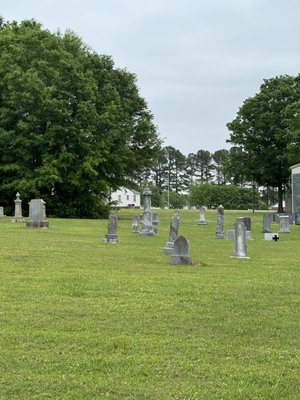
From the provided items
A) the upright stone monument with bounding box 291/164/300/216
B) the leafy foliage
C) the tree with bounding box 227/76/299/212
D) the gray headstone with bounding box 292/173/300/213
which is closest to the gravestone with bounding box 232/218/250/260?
the upright stone monument with bounding box 291/164/300/216

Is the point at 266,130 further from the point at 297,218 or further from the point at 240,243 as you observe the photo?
the point at 240,243

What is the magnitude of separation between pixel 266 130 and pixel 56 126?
95.3ft

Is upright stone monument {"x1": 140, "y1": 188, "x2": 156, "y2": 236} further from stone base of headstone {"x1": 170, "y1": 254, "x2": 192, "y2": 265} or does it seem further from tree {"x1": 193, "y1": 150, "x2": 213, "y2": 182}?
tree {"x1": 193, "y1": 150, "x2": 213, "y2": 182}

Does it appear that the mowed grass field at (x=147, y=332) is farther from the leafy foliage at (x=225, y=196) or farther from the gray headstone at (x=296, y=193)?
the leafy foliage at (x=225, y=196)

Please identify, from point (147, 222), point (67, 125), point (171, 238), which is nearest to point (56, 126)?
point (67, 125)

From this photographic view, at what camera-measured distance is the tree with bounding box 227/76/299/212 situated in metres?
60.1

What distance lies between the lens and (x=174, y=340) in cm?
612

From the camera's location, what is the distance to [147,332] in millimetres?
6492

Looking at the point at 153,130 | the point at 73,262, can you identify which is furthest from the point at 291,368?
the point at 153,130

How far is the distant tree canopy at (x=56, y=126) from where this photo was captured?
38500 millimetres

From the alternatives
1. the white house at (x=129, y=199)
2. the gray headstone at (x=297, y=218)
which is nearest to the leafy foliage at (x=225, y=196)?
the white house at (x=129, y=199)

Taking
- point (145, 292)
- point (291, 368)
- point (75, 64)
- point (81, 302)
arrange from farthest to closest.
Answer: point (75, 64), point (145, 292), point (81, 302), point (291, 368)

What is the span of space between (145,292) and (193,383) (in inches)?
166

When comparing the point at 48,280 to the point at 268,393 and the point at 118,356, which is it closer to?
the point at 118,356
